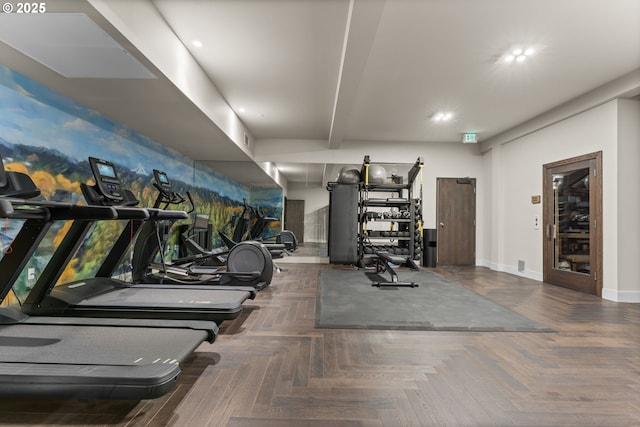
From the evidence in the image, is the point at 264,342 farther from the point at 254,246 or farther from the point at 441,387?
the point at 254,246

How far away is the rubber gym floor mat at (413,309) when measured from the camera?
2990mm

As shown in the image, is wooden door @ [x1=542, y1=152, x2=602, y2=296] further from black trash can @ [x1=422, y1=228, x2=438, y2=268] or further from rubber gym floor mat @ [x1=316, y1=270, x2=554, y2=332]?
black trash can @ [x1=422, y1=228, x2=438, y2=268]

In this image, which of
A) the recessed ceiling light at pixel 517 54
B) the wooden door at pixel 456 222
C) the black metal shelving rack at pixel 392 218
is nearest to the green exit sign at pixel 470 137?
the wooden door at pixel 456 222

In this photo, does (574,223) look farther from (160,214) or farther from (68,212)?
(68,212)

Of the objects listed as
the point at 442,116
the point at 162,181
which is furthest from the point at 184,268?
the point at 442,116

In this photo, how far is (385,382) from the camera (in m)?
1.97

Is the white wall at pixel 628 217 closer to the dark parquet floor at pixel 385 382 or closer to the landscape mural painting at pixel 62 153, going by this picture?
the dark parquet floor at pixel 385 382

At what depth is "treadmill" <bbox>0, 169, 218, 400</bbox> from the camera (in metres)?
1.45

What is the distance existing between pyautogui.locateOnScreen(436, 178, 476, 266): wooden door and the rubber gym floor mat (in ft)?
8.61

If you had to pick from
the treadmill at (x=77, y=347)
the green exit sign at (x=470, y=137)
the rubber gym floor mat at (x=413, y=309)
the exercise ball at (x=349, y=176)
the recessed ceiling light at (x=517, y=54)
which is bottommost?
the rubber gym floor mat at (x=413, y=309)

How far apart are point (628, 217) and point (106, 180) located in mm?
6463

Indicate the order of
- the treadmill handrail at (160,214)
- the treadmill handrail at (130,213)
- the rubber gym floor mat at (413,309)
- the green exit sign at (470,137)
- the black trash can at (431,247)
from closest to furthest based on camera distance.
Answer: the treadmill handrail at (130,213), the treadmill handrail at (160,214), the rubber gym floor mat at (413,309), the green exit sign at (470,137), the black trash can at (431,247)

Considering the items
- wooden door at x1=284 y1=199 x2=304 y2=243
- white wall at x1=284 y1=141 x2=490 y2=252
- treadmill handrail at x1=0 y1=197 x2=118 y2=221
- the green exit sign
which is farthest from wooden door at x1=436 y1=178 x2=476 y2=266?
treadmill handrail at x1=0 y1=197 x2=118 y2=221

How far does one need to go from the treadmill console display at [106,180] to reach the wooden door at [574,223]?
627cm
